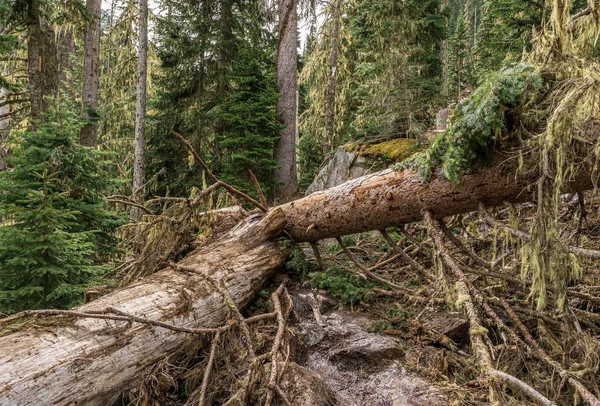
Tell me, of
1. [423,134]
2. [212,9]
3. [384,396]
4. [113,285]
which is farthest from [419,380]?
[212,9]

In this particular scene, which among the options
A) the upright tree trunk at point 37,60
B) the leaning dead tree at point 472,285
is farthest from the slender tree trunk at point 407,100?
the upright tree trunk at point 37,60

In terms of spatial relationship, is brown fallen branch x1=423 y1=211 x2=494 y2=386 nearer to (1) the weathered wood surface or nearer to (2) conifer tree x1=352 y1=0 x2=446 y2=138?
(1) the weathered wood surface

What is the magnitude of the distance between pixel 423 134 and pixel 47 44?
808 cm

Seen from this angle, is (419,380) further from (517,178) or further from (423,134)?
(423,134)

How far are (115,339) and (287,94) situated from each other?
28.9ft

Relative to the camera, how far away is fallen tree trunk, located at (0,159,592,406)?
2320mm

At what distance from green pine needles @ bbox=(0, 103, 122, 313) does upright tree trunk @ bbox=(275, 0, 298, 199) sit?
6.12 meters

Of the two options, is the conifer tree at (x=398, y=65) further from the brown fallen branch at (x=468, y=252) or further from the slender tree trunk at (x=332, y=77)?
the brown fallen branch at (x=468, y=252)

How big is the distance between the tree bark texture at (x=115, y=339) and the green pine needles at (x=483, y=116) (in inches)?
104

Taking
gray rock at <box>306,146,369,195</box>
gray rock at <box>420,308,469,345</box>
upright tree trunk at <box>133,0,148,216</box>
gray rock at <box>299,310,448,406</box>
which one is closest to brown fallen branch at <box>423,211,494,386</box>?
gray rock at <box>299,310,448,406</box>

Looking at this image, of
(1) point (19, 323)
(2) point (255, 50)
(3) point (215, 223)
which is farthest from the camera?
(2) point (255, 50)

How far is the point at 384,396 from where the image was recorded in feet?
9.62

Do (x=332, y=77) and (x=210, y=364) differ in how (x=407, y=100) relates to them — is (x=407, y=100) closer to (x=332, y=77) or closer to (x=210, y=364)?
(x=332, y=77)

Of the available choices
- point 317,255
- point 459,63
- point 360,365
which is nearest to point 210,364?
point 360,365
